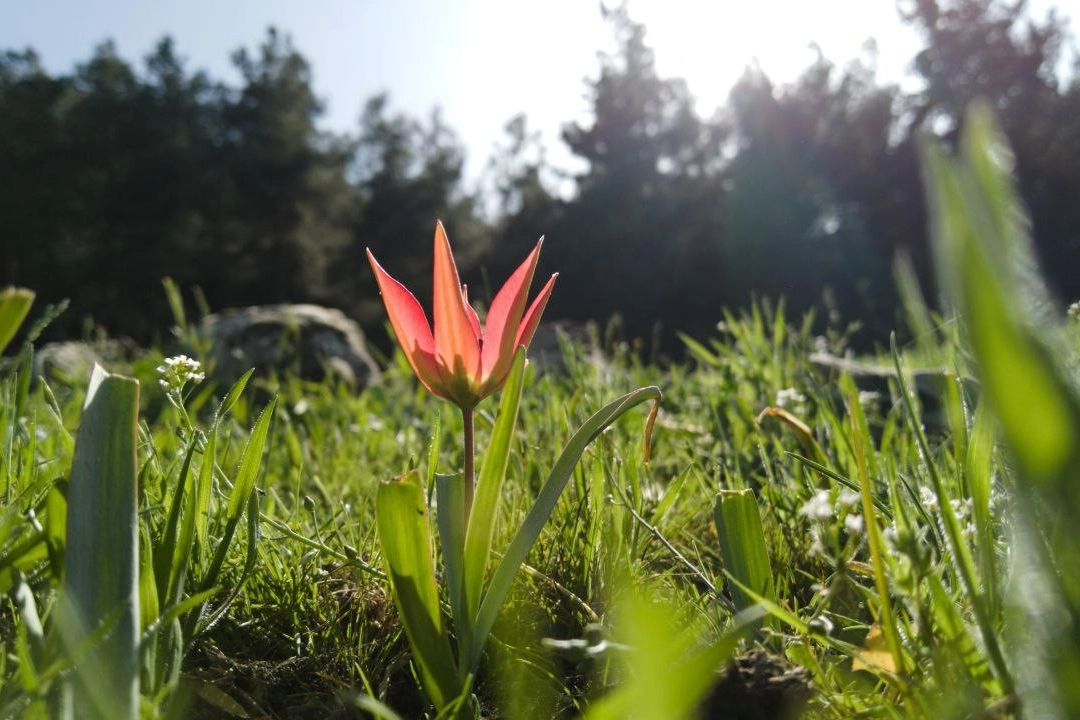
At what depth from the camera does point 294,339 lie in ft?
15.1

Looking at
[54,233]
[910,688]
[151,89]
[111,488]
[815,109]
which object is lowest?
[910,688]

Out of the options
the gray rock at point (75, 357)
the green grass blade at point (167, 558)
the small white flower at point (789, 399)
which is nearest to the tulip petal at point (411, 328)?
the green grass blade at point (167, 558)

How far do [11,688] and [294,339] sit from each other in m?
4.25

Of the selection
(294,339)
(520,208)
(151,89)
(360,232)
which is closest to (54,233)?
(151,89)

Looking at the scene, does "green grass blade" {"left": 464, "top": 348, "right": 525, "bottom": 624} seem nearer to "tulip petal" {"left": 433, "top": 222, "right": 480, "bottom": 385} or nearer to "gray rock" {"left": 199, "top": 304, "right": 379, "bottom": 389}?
"tulip petal" {"left": 433, "top": 222, "right": 480, "bottom": 385}

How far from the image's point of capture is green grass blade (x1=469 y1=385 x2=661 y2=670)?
62cm

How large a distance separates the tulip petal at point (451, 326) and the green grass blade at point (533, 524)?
147mm

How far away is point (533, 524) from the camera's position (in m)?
0.65

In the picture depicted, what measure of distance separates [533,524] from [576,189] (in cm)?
2242

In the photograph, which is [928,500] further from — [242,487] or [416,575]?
[242,487]

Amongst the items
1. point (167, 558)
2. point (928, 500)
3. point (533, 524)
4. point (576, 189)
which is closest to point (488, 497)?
point (533, 524)

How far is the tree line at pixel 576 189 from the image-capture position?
1777 centimetres

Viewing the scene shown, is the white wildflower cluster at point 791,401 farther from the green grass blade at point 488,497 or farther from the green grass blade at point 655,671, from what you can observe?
the green grass blade at point 655,671

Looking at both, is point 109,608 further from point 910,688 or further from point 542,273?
point 542,273
